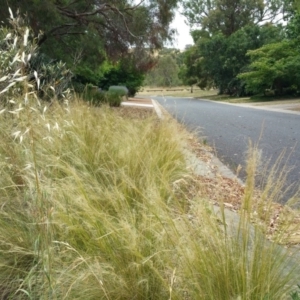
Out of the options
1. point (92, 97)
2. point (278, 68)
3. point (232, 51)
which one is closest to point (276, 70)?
point (278, 68)

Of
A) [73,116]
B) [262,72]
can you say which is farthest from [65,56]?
[262,72]

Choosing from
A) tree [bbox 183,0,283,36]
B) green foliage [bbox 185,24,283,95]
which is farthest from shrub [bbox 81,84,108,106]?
tree [bbox 183,0,283,36]

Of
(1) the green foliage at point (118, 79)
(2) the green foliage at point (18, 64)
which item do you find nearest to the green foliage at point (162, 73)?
(1) the green foliage at point (118, 79)

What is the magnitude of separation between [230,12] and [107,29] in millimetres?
40949

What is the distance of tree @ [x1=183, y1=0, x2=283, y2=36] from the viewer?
A: 52312mm

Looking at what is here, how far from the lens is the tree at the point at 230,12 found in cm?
5231

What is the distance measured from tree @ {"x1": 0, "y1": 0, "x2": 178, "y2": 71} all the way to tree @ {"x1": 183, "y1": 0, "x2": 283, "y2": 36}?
3869 cm

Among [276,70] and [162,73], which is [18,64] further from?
[162,73]

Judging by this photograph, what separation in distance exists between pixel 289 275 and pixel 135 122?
4.74 meters

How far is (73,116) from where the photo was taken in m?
5.22

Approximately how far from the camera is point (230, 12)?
52.6 metres

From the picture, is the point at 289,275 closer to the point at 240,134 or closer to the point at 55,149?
the point at 55,149

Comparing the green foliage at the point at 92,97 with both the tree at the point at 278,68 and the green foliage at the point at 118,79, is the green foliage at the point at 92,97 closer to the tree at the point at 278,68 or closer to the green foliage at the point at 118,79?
the tree at the point at 278,68

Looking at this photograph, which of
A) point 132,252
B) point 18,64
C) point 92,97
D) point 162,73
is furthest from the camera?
point 162,73
